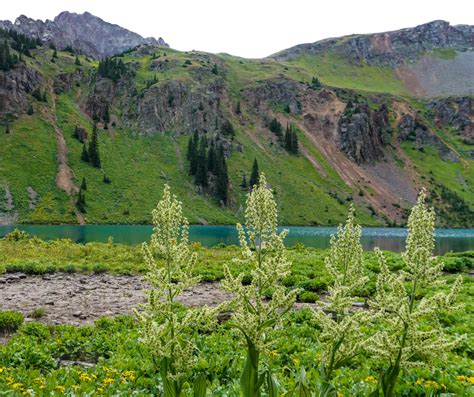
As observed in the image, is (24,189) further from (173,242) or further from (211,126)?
(173,242)

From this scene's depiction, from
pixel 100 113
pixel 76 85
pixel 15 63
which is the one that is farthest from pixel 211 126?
pixel 15 63

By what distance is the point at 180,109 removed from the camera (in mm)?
198500

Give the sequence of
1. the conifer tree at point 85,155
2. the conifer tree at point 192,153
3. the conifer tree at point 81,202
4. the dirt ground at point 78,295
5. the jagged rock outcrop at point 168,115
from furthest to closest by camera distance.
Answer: the jagged rock outcrop at point 168,115, the conifer tree at point 192,153, the conifer tree at point 85,155, the conifer tree at point 81,202, the dirt ground at point 78,295

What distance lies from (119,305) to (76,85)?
197m

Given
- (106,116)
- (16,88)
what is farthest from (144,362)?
(106,116)

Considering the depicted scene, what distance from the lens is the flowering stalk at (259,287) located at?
5094 millimetres

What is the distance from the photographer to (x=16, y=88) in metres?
160

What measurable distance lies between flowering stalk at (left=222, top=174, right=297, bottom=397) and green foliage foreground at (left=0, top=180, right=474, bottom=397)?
16 millimetres

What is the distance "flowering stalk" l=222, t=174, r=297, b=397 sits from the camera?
201 inches

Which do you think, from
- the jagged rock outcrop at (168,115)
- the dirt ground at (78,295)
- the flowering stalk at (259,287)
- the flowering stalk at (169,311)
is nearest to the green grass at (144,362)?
the flowering stalk at (259,287)

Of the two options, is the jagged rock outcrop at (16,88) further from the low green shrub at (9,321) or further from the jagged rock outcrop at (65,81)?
the low green shrub at (9,321)

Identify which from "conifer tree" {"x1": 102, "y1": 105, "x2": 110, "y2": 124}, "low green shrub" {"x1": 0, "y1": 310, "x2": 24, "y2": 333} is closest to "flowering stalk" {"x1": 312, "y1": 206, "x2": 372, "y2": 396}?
"low green shrub" {"x1": 0, "y1": 310, "x2": 24, "y2": 333}

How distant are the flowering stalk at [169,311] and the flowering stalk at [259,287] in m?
0.50

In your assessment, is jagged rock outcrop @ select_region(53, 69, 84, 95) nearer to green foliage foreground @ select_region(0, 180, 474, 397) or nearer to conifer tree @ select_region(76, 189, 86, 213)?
conifer tree @ select_region(76, 189, 86, 213)
